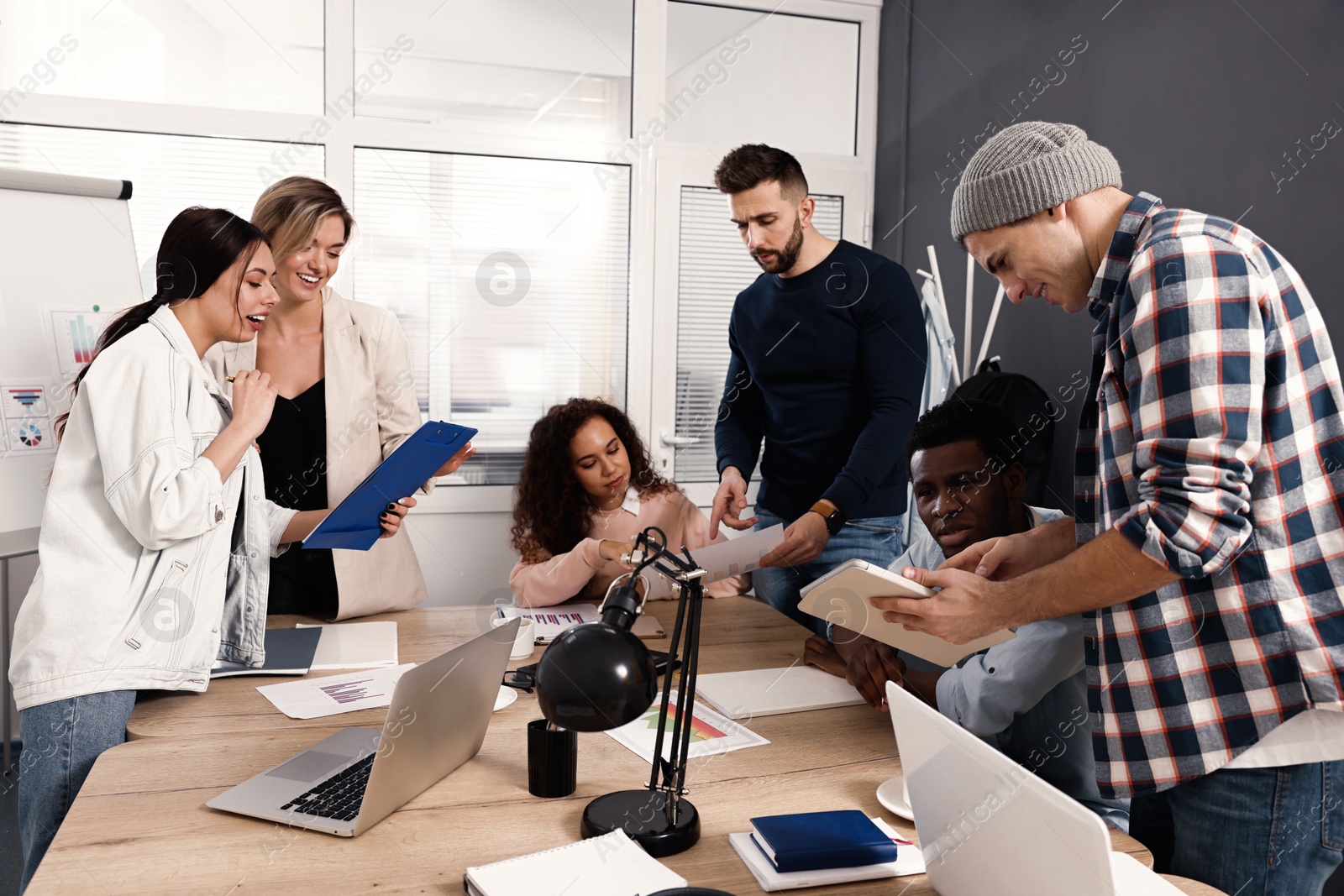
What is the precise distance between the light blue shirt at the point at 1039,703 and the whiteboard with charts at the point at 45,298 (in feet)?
6.89

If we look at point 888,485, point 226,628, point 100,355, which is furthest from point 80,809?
point 888,485

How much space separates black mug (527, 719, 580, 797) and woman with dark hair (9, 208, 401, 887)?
0.71m

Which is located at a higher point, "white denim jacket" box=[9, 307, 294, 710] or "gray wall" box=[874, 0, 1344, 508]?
"gray wall" box=[874, 0, 1344, 508]

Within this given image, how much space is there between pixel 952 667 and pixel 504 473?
2.40 m

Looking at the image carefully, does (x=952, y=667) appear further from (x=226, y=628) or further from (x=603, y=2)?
(x=603, y=2)

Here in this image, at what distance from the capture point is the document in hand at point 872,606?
129 cm

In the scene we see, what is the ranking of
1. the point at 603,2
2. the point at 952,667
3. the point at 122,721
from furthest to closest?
1. the point at 603,2
2. the point at 952,667
3. the point at 122,721

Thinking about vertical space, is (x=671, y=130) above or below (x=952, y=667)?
above

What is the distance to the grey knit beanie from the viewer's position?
1.23 m

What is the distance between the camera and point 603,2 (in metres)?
3.69

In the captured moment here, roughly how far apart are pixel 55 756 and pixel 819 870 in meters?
1.15

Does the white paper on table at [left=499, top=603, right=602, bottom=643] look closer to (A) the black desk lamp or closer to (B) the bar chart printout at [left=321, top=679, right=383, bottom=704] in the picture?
(B) the bar chart printout at [left=321, top=679, right=383, bottom=704]

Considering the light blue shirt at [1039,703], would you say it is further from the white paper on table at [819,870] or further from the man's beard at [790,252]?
the man's beard at [790,252]

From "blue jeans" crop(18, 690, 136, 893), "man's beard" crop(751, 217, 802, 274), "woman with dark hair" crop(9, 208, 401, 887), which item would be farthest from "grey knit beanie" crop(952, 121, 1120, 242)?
"blue jeans" crop(18, 690, 136, 893)
